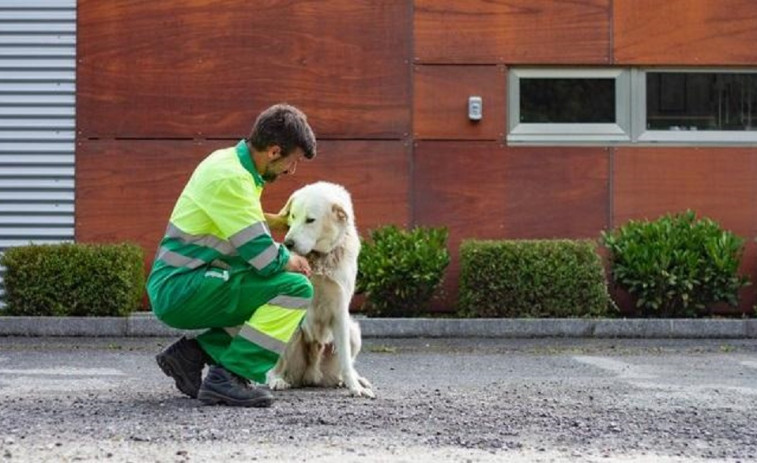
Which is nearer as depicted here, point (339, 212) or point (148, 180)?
point (339, 212)

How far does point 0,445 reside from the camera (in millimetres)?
5039

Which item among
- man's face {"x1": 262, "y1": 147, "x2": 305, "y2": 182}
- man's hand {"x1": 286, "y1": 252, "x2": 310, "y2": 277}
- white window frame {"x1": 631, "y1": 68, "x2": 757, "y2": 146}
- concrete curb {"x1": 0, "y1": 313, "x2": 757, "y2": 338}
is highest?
white window frame {"x1": 631, "y1": 68, "x2": 757, "y2": 146}

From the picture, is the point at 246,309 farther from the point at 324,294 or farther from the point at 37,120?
the point at 37,120

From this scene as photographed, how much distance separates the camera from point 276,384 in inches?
280

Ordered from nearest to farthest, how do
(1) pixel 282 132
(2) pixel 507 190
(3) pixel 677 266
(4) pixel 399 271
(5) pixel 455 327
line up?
(1) pixel 282 132, (5) pixel 455 327, (4) pixel 399 271, (3) pixel 677 266, (2) pixel 507 190

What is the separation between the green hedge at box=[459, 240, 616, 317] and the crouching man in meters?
6.36

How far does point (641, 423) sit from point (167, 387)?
3017mm

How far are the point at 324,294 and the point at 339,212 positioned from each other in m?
0.49

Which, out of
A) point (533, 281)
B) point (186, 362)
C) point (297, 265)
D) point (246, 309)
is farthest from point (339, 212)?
point (533, 281)

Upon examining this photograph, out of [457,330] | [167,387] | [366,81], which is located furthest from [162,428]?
[366,81]

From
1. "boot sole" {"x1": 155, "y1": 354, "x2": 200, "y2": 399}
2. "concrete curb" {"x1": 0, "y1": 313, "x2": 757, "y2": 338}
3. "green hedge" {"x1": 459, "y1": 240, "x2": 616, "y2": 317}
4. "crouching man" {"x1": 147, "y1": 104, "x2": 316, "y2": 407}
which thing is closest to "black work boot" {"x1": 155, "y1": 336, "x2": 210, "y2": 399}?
"boot sole" {"x1": 155, "y1": 354, "x2": 200, "y2": 399}

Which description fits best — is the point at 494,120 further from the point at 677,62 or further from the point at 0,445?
the point at 0,445

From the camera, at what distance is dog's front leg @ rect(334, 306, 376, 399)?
22.5 feet

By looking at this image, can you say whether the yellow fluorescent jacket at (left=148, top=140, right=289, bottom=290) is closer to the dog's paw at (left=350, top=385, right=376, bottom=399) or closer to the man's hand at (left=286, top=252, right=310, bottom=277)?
the man's hand at (left=286, top=252, right=310, bottom=277)
